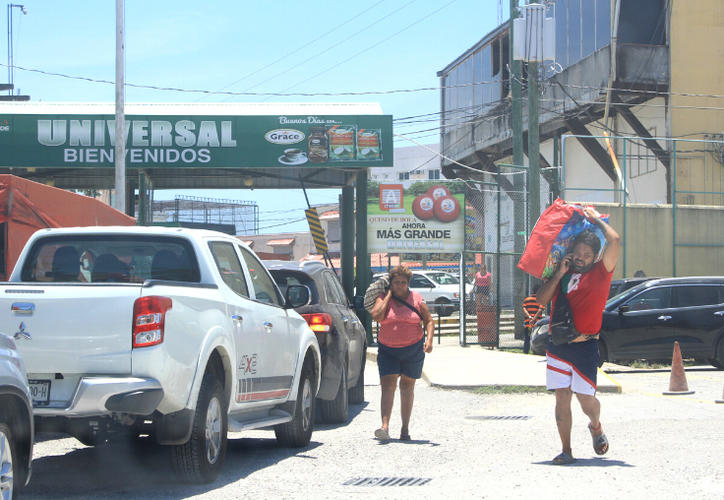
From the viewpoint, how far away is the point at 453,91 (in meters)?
39.1

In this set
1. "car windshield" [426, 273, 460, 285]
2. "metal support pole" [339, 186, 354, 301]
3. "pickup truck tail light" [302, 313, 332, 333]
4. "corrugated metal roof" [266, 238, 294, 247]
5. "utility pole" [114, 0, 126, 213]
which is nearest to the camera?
A: "pickup truck tail light" [302, 313, 332, 333]

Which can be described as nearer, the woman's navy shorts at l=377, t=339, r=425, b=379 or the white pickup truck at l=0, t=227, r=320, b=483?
the white pickup truck at l=0, t=227, r=320, b=483

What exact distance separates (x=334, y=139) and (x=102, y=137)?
16.9ft

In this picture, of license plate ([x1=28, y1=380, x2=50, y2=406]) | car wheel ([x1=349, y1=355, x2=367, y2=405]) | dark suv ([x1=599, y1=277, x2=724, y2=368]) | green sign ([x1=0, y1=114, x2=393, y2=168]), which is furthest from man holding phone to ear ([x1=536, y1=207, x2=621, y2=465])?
green sign ([x1=0, y1=114, x2=393, y2=168])

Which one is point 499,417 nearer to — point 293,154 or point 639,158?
point 293,154

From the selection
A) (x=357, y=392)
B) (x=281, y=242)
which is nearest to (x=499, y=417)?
(x=357, y=392)

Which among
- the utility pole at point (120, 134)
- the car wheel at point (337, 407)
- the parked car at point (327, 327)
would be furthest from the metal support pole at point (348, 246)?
the car wheel at point (337, 407)

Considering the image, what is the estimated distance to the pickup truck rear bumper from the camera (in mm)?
4863

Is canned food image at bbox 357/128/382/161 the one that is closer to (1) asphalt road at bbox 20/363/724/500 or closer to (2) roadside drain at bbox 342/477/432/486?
(1) asphalt road at bbox 20/363/724/500

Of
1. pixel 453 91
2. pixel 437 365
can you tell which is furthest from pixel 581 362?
pixel 453 91

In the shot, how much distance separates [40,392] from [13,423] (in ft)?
2.16

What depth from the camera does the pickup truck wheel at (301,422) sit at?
7223 mm

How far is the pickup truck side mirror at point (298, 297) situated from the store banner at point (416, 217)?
→ 1222 cm

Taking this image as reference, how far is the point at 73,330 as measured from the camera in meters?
5.00
